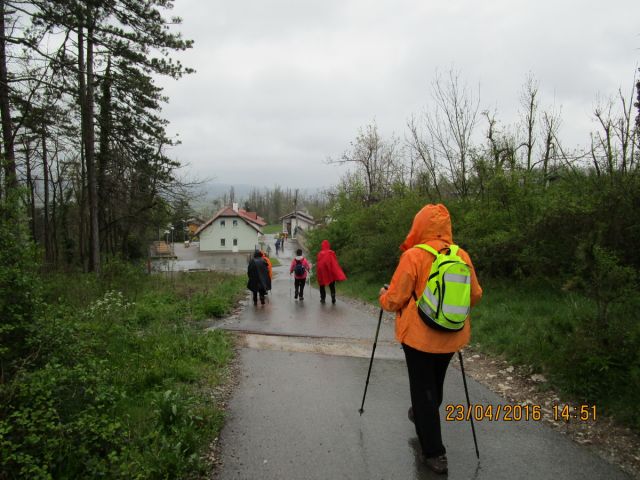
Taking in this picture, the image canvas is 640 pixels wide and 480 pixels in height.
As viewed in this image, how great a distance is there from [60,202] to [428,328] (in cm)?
2936

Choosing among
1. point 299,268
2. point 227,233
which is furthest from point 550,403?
point 227,233

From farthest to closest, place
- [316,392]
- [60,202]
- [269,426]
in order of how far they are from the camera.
A: 1. [60,202]
2. [316,392]
3. [269,426]

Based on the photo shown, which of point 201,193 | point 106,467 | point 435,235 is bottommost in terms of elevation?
point 106,467

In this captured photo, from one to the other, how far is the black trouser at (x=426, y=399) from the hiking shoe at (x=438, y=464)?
3 cm

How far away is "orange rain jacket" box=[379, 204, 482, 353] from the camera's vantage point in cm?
324

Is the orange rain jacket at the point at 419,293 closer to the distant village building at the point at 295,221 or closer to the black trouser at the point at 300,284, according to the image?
the black trouser at the point at 300,284

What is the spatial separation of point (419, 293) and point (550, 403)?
2.48 metres

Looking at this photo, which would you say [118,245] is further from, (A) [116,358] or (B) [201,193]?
(A) [116,358]

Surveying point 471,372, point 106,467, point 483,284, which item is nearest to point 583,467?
point 471,372

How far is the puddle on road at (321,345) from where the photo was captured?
6.74 m

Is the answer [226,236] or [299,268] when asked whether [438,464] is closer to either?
[299,268]

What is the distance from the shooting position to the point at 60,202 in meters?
27.0

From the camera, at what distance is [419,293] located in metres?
3.29
